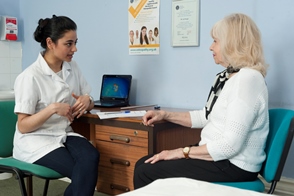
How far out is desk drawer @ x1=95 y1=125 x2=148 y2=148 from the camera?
82.2 inches

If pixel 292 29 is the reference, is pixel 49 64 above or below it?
below

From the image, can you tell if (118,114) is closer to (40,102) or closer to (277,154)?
(40,102)

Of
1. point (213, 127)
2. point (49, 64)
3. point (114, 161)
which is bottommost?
point (114, 161)

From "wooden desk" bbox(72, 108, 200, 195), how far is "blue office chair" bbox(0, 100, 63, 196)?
39cm

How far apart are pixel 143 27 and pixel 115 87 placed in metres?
0.47

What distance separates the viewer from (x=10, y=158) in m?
2.15

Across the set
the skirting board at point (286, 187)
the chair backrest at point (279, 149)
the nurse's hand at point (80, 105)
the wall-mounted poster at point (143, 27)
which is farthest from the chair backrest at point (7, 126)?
the skirting board at point (286, 187)

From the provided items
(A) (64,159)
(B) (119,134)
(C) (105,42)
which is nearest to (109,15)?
(C) (105,42)

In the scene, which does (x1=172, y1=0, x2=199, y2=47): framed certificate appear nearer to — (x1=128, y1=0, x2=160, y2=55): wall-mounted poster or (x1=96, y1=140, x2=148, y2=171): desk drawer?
(x1=128, y1=0, x2=160, y2=55): wall-mounted poster

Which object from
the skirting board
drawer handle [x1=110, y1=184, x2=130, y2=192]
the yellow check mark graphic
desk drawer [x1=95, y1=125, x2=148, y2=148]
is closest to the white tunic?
desk drawer [x1=95, y1=125, x2=148, y2=148]

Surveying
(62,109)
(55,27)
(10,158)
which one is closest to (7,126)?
(10,158)

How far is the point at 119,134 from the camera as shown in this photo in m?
2.20

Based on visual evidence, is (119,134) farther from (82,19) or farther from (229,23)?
(82,19)

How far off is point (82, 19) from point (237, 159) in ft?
6.34
